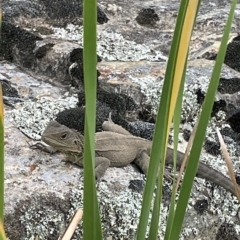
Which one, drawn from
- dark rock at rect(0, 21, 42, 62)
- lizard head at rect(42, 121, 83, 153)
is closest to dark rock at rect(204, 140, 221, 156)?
lizard head at rect(42, 121, 83, 153)

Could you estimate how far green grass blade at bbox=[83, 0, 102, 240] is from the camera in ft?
3.37

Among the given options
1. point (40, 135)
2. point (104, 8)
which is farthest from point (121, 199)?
point (104, 8)

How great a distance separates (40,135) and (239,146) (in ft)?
2.88

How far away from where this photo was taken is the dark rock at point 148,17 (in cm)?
340

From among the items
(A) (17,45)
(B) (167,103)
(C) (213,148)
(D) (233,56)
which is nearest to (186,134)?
(C) (213,148)

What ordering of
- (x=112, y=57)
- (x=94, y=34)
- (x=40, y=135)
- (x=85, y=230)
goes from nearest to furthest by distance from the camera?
(x=94, y=34) < (x=85, y=230) < (x=40, y=135) < (x=112, y=57)

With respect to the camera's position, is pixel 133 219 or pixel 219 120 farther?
pixel 219 120

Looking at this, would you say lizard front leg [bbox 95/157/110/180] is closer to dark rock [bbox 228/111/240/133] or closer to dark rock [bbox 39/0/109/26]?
dark rock [bbox 228/111/240/133]

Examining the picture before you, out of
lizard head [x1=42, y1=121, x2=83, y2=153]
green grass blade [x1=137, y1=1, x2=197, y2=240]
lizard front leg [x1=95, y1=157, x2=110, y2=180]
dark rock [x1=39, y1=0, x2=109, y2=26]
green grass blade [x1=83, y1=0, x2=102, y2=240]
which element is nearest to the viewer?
green grass blade [x1=83, y1=0, x2=102, y2=240]

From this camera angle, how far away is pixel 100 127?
108 inches

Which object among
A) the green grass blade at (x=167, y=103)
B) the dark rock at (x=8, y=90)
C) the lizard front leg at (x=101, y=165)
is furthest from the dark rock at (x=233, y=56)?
the green grass blade at (x=167, y=103)

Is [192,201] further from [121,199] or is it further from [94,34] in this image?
[94,34]

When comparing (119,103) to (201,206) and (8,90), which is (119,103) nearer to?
(8,90)

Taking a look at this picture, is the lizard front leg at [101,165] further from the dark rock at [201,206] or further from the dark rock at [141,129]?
the dark rock at [201,206]
